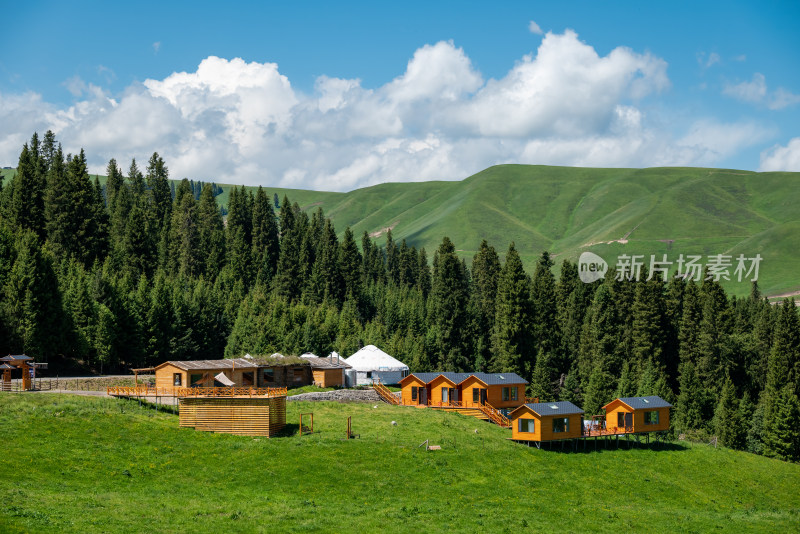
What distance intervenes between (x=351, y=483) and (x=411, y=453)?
23.2 ft

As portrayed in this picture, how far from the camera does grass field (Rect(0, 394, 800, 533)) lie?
33656mm

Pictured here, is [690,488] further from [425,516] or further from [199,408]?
[199,408]

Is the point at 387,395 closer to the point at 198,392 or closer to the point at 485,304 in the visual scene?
the point at 198,392

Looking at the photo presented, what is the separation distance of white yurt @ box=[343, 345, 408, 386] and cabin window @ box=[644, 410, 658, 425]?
3175 centimetres

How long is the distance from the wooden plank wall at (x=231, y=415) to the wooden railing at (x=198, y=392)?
56 centimetres

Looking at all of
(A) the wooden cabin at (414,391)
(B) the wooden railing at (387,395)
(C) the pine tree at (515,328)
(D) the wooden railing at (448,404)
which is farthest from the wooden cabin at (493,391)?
(C) the pine tree at (515,328)

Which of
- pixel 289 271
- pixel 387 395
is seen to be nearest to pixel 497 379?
pixel 387 395

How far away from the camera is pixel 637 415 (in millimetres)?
63000

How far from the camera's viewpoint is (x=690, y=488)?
168 feet

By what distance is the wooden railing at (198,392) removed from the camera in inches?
2002

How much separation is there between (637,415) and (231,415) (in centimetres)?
3313

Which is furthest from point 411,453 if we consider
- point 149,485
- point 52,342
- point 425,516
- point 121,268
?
point 121,268

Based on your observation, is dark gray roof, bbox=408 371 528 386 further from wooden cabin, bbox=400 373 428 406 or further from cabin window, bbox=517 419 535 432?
cabin window, bbox=517 419 535 432

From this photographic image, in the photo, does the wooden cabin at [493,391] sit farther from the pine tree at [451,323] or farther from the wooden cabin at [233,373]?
the pine tree at [451,323]
